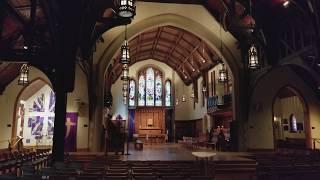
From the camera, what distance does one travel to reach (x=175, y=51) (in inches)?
938

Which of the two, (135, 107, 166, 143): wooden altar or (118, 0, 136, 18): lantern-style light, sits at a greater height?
(118, 0, 136, 18): lantern-style light

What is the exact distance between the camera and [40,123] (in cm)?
1608

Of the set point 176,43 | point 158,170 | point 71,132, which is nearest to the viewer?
point 158,170

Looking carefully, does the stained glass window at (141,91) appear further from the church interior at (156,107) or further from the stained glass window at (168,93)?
the stained glass window at (168,93)

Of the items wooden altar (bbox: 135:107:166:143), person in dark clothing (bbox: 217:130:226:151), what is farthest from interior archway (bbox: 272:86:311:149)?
wooden altar (bbox: 135:107:166:143)

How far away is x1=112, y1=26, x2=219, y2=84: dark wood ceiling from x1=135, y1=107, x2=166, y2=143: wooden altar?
3.94 meters

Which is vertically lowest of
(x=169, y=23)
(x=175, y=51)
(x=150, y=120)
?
(x=150, y=120)

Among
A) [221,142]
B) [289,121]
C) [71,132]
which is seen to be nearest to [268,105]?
[221,142]

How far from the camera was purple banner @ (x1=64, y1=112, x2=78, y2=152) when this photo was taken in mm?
13648

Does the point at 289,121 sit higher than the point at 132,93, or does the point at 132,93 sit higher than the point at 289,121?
the point at 132,93

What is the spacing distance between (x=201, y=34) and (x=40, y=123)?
10.4 meters

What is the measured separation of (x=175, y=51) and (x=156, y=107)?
5.68 meters

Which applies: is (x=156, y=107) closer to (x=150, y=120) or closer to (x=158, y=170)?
(x=150, y=120)

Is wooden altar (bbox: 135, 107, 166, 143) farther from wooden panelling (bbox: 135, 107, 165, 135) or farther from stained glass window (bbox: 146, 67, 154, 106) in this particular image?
stained glass window (bbox: 146, 67, 154, 106)
